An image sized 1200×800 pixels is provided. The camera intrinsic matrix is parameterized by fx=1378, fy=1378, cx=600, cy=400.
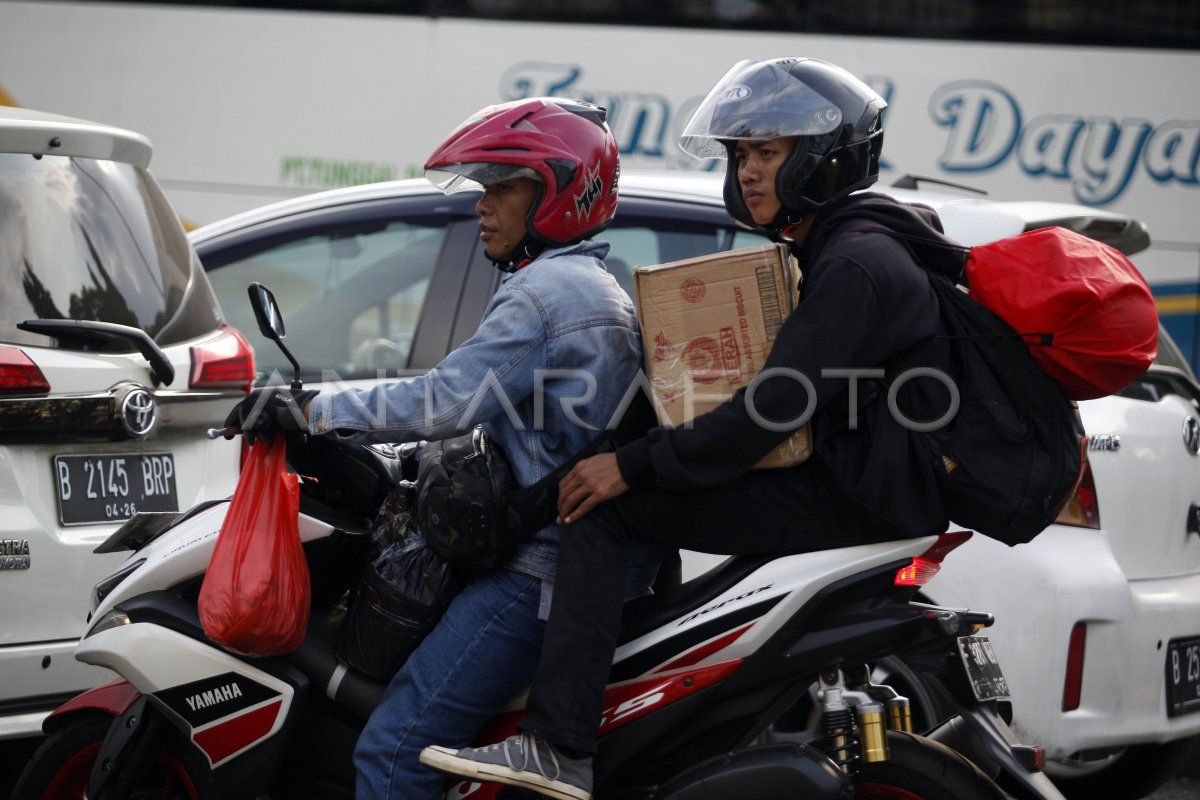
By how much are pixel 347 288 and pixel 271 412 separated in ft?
8.85

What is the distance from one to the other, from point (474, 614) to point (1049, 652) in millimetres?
1790

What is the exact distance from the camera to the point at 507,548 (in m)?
2.74

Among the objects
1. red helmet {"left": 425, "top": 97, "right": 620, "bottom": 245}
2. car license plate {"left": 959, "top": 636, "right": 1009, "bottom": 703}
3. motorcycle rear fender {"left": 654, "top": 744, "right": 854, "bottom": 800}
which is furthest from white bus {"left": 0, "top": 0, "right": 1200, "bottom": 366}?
motorcycle rear fender {"left": 654, "top": 744, "right": 854, "bottom": 800}

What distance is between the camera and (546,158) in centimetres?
278

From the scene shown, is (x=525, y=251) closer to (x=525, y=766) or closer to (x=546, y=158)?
(x=546, y=158)

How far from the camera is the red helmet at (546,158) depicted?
2.78 metres

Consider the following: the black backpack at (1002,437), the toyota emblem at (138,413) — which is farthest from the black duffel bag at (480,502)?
the toyota emblem at (138,413)

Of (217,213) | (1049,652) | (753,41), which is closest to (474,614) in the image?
(1049,652)

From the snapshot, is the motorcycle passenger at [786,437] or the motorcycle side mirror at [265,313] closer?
the motorcycle passenger at [786,437]

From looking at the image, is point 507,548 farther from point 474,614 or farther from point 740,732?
point 740,732

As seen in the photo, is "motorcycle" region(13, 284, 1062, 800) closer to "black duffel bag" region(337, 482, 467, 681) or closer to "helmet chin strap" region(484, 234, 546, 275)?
"black duffel bag" region(337, 482, 467, 681)

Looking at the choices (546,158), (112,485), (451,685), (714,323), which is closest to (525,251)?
(546,158)

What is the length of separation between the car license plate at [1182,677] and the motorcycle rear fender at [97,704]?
111 inches

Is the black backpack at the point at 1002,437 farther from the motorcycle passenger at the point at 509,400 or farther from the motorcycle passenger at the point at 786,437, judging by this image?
the motorcycle passenger at the point at 509,400
